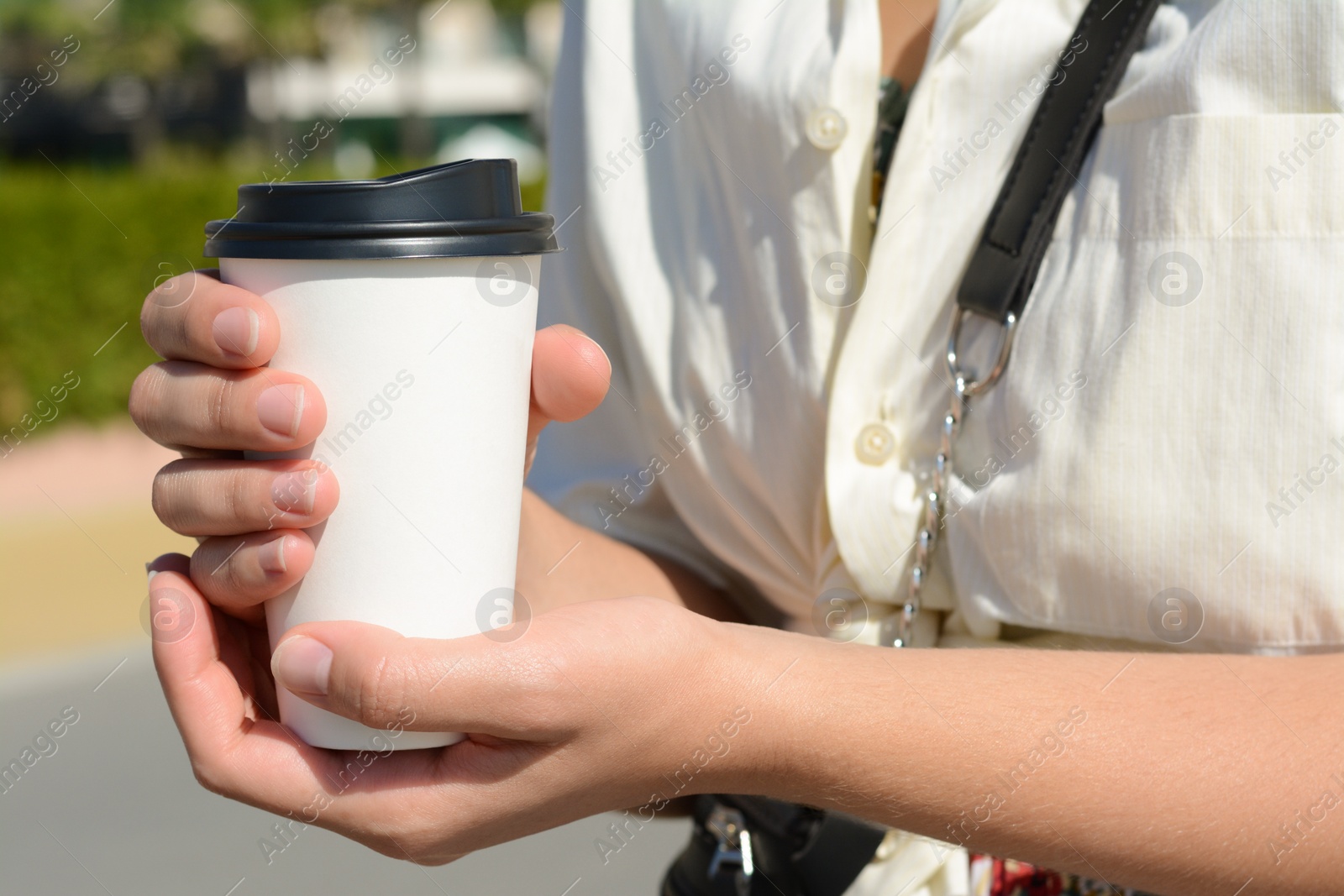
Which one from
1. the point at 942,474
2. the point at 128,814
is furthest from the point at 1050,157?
the point at 128,814

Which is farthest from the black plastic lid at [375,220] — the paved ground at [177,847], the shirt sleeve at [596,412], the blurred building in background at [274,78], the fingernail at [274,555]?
Result: the blurred building in background at [274,78]

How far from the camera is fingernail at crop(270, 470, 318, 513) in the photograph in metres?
1.14

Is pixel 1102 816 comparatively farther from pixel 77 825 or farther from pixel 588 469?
pixel 77 825

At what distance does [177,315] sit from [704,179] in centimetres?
84

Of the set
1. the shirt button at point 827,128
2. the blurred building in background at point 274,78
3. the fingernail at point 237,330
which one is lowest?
the fingernail at point 237,330

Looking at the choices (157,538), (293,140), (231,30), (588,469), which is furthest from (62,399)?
(231,30)

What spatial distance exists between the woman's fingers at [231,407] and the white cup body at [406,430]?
1.4 inches

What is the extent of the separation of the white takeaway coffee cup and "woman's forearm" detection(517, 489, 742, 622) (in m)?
0.27

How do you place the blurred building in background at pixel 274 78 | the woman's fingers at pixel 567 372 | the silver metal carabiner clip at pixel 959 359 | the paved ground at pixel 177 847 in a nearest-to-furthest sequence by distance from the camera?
1. the woman's fingers at pixel 567 372
2. the silver metal carabiner clip at pixel 959 359
3. the paved ground at pixel 177 847
4. the blurred building in background at pixel 274 78

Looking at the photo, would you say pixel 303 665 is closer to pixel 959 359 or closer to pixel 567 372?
pixel 567 372

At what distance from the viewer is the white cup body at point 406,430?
3.77ft

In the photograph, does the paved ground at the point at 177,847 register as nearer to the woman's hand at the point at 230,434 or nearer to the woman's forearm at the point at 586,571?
the woman's forearm at the point at 586,571

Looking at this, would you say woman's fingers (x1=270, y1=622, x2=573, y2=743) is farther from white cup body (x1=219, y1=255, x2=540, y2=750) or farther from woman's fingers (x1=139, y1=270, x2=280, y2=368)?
woman's fingers (x1=139, y1=270, x2=280, y2=368)

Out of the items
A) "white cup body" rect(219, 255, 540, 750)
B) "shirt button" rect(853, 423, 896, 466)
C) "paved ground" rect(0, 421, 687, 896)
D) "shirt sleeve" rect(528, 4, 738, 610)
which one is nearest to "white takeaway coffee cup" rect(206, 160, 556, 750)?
"white cup body" rect(219, 255, 540, 750)
